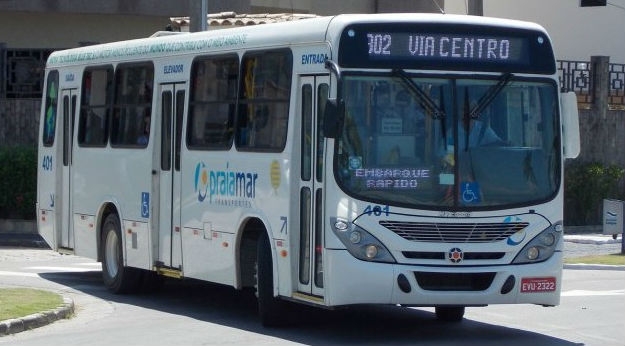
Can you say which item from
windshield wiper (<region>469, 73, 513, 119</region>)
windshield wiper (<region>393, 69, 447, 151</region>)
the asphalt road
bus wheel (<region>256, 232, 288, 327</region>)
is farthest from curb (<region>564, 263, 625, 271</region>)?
windshield wiper (<region>393, 69, 447, 151</region>)

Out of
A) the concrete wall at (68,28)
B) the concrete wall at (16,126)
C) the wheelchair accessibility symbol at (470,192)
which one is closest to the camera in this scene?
the wheelchair accessibility symbol at (470,192)

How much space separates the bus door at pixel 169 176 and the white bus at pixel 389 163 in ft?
2.88

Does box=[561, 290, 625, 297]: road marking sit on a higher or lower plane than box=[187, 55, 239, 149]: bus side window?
lower

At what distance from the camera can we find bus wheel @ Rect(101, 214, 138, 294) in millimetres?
16625

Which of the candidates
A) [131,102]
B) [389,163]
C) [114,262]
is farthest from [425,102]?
[114,262]

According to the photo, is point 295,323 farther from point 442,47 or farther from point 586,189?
point 586,189

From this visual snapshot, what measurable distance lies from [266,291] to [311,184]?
1.38m

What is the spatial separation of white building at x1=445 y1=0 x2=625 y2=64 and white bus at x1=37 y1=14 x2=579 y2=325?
2555 cm

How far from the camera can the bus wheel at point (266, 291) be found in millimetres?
13109

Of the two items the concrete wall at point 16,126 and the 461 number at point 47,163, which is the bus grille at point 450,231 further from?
the concrete wall at point 16,126

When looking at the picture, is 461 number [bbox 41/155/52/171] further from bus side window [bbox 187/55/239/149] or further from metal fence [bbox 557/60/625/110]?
metal fence [bbox 557/60/625/110]

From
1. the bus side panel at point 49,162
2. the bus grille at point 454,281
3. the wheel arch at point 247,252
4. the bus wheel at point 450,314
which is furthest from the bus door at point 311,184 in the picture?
the bus side panel at point 49,162

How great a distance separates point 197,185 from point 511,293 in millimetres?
4149

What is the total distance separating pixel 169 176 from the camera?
1539cm
